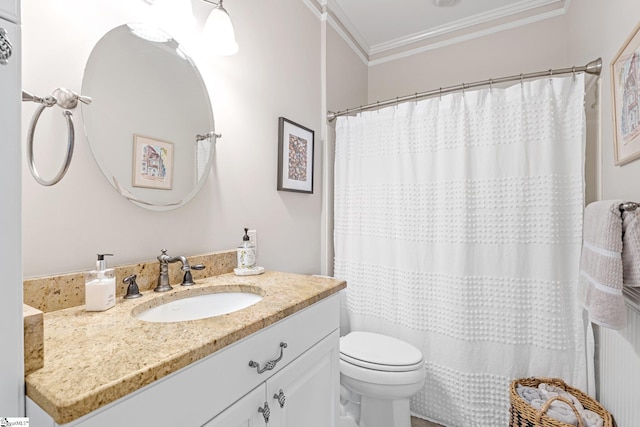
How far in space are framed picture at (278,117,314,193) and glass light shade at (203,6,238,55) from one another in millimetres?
513

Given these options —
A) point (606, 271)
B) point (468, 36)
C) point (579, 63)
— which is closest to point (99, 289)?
point (606, 271)

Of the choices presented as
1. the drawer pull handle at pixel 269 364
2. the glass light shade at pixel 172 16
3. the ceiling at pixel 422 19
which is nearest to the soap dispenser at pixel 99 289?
the drawer pull handle at pixel 269 364

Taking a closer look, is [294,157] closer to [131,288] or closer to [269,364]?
[131,288]

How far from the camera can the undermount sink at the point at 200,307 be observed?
0.94m

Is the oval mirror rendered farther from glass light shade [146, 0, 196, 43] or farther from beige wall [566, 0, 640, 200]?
beige wall [566, 0, 640, 200]

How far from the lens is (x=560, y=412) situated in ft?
3.96

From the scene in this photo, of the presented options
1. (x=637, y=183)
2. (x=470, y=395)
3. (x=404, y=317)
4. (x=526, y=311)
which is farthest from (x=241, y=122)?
(x=470, y=395)

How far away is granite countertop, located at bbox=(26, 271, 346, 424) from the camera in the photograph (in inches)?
17.7

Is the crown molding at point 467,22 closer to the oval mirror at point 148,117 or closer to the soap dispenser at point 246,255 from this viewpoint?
the oval mirror at point 148,117

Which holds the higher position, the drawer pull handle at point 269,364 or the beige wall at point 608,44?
the beige wall at point 608,44

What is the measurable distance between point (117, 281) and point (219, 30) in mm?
1025

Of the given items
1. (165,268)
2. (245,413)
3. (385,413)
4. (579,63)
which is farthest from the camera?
(579,63)

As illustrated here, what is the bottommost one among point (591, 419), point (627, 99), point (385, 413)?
point (385, 413)

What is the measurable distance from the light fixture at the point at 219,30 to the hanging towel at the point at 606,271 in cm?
157
